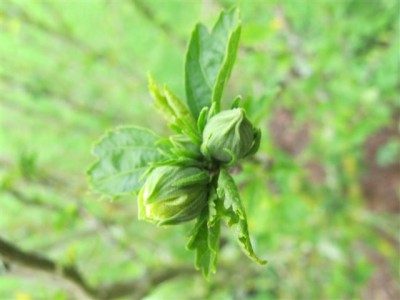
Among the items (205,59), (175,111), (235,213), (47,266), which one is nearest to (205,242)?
(235,213)

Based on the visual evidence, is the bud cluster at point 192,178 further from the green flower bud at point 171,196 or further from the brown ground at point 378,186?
the brown ground at point 378,186

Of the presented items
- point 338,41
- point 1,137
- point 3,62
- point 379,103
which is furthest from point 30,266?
point 1,137

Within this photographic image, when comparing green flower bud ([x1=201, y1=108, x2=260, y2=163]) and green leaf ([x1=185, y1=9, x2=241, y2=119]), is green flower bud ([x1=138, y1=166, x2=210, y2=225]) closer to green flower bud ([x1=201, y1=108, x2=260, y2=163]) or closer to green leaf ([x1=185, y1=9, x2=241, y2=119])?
green flower bud ([x1=201, y1=108, x2=260, y2=163])

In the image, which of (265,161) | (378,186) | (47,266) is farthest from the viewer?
(378,186)

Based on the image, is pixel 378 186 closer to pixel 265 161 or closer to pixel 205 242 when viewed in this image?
pixel 265 161

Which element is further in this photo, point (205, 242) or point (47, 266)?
point (47, 266)

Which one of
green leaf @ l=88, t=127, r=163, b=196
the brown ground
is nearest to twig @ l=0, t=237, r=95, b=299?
green leaf @ l=88, t=127, r=163, b=196
